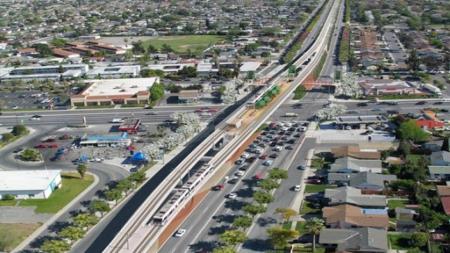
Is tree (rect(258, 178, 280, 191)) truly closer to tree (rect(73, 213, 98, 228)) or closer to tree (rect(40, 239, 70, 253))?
tree (rect(73, 213, 98, 228))

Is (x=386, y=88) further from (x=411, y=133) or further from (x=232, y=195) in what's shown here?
(x=232, y=195)

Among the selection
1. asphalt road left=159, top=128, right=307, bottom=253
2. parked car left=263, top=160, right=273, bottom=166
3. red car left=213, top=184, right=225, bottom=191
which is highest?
parked car left=263, top=160, right=273, bottom=166

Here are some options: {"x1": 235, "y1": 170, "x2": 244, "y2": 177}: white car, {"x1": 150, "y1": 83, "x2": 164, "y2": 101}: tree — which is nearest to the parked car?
{"x1": 235, "y1": 170, "x2": 244, "y2": 177}: white car

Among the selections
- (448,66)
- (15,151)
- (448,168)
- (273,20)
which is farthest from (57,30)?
(448,168)

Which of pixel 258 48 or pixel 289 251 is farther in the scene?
Answer: pixel 258 48

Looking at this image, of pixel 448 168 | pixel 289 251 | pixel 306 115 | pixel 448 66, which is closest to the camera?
pixel 289 251

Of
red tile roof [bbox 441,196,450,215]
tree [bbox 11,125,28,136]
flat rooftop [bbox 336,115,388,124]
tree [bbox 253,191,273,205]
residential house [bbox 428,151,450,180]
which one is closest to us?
red tile roof [bbox 441,196,450,215]

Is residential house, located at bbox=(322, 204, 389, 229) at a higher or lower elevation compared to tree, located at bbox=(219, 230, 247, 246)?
lower

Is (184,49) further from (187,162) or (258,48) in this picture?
(187,162)
